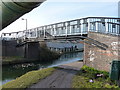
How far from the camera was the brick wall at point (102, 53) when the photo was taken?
28.7 feet

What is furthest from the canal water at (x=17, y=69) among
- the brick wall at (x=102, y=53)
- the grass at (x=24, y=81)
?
the brick wall at (x=102, y=53)

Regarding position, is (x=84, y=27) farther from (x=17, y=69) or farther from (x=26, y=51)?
(x=26, y=51)

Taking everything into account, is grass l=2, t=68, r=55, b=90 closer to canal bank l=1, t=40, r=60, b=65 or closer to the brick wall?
the brick wall

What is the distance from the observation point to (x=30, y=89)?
6.62 metres

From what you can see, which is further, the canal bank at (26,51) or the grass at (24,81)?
the canal bank at (26,51)

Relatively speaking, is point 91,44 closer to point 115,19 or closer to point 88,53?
point 88,53

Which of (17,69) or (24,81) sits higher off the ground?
(24,81)

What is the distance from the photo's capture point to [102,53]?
9914 mm

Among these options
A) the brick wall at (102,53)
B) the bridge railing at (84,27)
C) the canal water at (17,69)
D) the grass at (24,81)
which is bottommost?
the canal water at (17,69)

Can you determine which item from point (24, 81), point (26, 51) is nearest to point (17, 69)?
point (26, 51)

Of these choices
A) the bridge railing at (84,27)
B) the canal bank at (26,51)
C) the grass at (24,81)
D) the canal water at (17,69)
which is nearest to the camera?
the grass at (24,81)

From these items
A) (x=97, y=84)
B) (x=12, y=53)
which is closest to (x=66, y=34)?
(x=97, y=84)

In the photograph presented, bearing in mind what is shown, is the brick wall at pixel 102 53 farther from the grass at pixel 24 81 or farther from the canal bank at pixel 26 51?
the canal bank at pixel 26 51

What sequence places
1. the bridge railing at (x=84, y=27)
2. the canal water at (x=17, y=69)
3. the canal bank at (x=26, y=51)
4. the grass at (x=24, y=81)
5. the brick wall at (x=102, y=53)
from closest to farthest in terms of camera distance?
the grass at (x=24, y=81) → the brick wall at (x=102, y=53) → the bridge railing at (x=84, y=27) → the canal water at (x=17, y=69) → the canal bank at (x=26, y=51)
